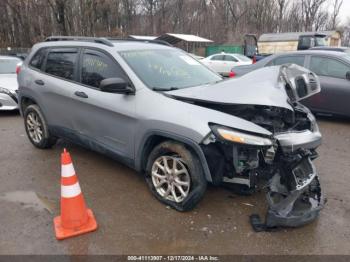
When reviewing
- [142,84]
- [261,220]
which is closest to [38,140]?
[142,84]

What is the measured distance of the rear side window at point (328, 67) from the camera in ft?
21.8

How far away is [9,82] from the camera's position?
8039mm

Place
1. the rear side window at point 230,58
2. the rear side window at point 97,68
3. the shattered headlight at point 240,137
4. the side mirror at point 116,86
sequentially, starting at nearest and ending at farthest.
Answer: the shattered headlight at point 240,137 → the side mirror at point 116,86 → the rear side window at point 97,68 → the rear side window at point 230,58

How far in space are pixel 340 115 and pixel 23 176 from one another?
20.3 ft

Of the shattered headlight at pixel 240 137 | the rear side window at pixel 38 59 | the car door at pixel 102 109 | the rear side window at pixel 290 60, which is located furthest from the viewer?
the rear side window at pixel 290 60

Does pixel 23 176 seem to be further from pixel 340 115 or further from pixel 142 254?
pixel 340 115

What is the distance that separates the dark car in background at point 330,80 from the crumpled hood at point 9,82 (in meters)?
5.45

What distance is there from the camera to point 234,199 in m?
3.63

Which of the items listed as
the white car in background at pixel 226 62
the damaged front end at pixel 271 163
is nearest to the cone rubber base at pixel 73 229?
the damaged front end at pixel 271 163

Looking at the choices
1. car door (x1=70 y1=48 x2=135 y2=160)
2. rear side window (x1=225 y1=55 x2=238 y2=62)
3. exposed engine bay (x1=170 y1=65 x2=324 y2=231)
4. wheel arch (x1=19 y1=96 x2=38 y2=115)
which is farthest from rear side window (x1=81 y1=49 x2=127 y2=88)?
rear side window (x1=225 y1=55 x2=238 y2=62)

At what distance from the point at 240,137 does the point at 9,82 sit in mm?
7224

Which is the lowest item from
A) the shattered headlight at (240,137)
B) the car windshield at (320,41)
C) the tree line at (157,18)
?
the shattered headlight at (240,137)

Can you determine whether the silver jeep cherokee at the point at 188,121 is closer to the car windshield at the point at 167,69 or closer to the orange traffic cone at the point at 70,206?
the car windshield at the point at 167,69

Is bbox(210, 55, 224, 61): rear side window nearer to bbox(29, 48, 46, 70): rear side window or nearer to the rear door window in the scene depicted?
the rear door window
